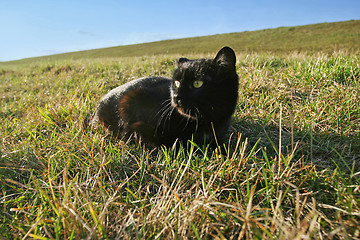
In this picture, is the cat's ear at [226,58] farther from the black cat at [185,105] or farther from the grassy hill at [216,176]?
the grassy hill at [216,176]

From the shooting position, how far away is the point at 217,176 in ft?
6.07

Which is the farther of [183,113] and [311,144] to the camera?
[183,113]

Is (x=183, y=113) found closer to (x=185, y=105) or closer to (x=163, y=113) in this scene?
(x=185, y=105)

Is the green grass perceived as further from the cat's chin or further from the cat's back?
the cat's back

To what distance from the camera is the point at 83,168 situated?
2082 mm

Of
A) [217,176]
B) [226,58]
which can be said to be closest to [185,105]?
[226,58]

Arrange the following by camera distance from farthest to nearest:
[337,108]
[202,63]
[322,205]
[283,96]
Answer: [283,96] → [337,108] → [202,63] → [322,205]

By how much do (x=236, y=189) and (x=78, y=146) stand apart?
171 centimetres

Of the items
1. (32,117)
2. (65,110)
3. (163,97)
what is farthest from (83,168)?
(32,117)

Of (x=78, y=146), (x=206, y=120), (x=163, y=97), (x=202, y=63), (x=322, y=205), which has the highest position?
(x=202, y=63)

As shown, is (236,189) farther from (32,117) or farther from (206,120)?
(32,117)

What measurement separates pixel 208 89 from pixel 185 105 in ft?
0.87

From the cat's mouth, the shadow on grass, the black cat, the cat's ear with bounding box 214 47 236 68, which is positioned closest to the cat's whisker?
the black cat

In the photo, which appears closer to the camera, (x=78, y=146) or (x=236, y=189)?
(x=236, y=189)
